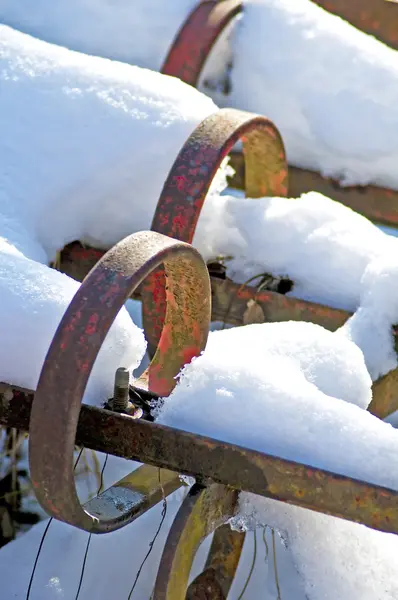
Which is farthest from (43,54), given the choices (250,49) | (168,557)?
(168,557)

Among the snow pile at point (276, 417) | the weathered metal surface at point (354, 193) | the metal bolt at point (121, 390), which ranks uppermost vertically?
the weathered metal surface at point (354, 193)

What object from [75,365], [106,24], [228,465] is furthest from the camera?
[106,24]

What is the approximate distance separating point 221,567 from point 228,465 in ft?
3.04

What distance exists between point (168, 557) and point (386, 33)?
268cm

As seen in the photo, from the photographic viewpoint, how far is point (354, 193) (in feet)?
10.9

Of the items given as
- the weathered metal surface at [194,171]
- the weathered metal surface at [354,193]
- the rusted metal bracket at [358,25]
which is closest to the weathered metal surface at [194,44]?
the rusted metal bracket at [358,25]

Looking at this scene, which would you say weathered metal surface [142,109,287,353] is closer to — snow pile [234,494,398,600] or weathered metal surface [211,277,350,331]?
weathered metal surface [211,277,350,331]

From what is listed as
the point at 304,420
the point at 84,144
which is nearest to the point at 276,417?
the point at 304,420

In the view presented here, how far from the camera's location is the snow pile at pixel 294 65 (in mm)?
3203

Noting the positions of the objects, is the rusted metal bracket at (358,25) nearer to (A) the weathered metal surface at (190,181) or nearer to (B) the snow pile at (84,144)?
(B) the snow pile at (84,144)

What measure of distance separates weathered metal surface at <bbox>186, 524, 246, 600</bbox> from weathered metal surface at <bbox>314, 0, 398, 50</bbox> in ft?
7.01

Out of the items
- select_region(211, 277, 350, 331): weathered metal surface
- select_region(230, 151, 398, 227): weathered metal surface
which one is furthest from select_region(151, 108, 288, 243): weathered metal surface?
select_region(230, 151, 398, 227): weathered metal surface

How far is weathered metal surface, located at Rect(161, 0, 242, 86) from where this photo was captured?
3.13m

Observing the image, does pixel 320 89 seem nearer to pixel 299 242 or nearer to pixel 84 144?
pixel 299 242
